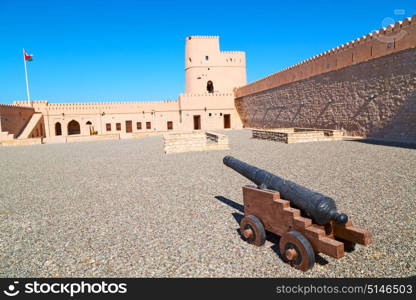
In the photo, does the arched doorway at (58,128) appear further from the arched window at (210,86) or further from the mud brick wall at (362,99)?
the mud brick wall at (362,99)

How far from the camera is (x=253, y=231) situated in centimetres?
283

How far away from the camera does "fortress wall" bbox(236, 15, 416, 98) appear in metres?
9.59

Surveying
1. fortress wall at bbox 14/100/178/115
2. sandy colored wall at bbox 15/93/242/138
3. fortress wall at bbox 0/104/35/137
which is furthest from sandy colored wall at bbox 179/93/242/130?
fortress wall at bbox 0/104/35/137

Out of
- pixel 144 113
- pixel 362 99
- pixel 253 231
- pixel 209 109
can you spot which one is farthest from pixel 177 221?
pixel 144 113

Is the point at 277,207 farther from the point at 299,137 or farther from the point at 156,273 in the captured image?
the point at 299,137

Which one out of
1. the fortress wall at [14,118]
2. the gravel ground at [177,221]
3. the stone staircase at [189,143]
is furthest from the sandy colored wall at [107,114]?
the gravel ground at [177,221]

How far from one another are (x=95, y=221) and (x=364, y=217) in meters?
3.49

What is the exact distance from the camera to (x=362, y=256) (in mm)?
2514

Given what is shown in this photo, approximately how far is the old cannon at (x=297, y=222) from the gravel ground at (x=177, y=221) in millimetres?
173

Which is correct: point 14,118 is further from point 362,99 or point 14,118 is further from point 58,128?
point 362,99

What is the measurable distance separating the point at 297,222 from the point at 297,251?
24 centimetres

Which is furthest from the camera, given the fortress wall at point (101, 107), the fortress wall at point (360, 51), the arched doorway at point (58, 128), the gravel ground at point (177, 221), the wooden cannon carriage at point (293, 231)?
the arched doorway at point (58, 128)

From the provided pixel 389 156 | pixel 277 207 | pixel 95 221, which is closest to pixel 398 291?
pixel 277 207

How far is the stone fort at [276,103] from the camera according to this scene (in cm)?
1020
